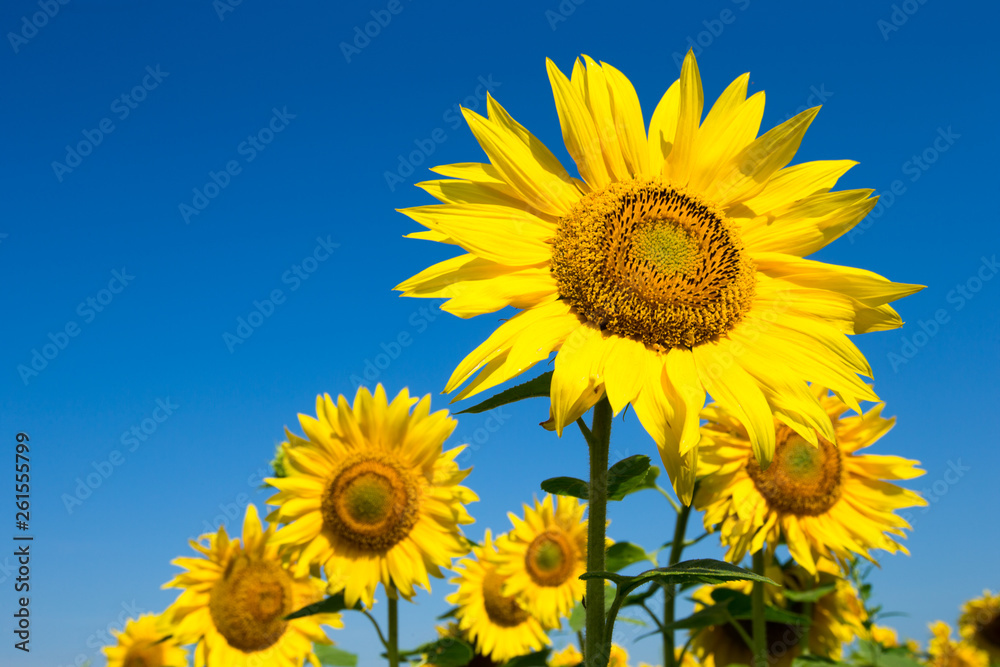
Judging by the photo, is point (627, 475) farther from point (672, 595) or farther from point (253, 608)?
point (253, 608)

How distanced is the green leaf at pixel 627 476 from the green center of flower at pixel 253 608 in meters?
4.08

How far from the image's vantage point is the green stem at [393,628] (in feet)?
15.3

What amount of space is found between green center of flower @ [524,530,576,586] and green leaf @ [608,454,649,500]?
407 centimetres

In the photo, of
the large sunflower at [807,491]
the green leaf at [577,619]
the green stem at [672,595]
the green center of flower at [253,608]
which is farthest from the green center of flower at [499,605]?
the large sunflower at [807,491]

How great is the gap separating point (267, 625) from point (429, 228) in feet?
13.9

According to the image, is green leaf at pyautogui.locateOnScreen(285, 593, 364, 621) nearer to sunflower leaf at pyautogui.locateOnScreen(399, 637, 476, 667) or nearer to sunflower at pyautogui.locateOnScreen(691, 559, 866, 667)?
sunflower leaf at pyautogui.locateOnScreen(399, 637, 476, 667)

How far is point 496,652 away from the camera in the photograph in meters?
6.43

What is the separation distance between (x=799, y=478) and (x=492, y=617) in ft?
9.94

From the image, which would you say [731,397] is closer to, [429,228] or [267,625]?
[429,228]

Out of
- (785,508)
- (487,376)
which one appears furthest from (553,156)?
(785,508)

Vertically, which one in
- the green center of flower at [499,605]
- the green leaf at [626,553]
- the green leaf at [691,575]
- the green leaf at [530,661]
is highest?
the green center of flower at [499,605]

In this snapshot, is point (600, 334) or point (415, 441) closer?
point (600, 334)

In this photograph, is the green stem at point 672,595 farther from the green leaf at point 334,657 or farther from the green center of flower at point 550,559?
the green leaf at point 334,657

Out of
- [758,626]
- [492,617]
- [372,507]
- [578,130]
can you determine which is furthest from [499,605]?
[578,130]
